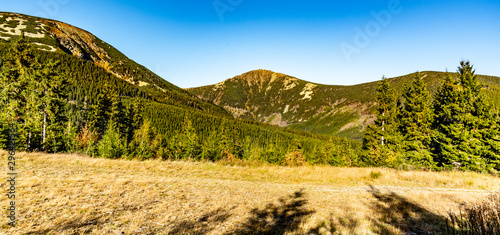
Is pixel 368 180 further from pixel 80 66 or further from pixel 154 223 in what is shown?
pixel 80 66

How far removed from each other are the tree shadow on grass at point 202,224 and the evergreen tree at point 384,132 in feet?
118

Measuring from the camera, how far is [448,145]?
30.0m

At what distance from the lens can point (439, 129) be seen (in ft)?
114

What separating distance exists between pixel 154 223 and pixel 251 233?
3.03m

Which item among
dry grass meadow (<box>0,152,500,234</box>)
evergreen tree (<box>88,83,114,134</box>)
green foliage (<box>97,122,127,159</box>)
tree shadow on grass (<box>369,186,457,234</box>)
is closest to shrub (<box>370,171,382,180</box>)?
dry grass meadow (<box>0,152,500,234</box>)

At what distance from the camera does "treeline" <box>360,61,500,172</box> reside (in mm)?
28281

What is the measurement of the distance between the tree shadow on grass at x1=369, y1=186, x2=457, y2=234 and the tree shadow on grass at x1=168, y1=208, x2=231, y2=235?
538 cm

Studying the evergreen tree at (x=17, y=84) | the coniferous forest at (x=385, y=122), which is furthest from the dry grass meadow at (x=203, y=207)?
the coniferous forest at (x=385, y=122)

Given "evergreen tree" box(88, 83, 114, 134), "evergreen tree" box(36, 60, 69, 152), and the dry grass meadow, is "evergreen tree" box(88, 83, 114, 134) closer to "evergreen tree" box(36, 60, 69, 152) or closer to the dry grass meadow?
"evergreen tree" box(36, 60, 69, 152)

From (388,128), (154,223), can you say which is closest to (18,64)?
(154,223)

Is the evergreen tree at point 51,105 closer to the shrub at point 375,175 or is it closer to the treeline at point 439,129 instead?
the shrub at point 375,175

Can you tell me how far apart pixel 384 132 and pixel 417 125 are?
512cm

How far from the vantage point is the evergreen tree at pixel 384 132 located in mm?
36812

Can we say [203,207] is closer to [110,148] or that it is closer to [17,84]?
[110,148]
